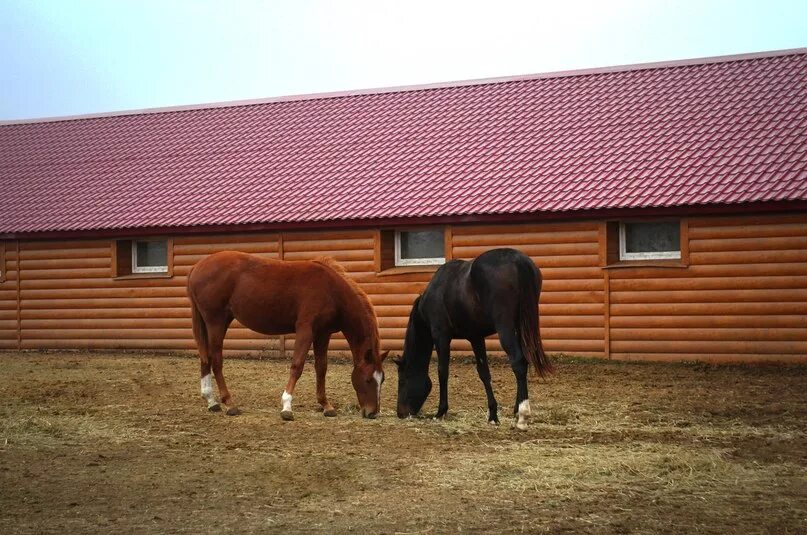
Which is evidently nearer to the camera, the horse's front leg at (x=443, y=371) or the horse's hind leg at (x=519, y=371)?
the horse's hind leg at (x=519, y=371)

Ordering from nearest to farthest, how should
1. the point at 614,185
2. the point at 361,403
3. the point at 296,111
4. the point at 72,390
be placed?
the point at 361,403, the point at 72,390, the point at 614,185, the point at 296,111

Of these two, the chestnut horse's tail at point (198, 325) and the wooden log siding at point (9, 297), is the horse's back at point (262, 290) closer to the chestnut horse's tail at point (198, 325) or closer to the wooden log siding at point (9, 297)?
the chestnut horse's tail at point (198, 325)

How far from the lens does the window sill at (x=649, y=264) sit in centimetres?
1692

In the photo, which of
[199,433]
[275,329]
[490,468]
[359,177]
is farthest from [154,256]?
[490,468]

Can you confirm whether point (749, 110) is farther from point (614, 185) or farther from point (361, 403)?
point (361, 403)

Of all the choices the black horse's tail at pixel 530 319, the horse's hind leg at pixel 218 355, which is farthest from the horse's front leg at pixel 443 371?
the horse's hind leg at pixel 218 355

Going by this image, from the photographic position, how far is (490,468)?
853cm

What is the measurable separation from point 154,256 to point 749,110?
11.1 m

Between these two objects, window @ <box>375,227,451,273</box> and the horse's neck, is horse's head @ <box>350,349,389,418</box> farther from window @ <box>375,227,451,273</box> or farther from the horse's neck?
window @ <box>375,227,451,273</box>

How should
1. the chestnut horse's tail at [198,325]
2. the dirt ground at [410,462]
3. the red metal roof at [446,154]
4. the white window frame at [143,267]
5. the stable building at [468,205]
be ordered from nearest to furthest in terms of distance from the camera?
the dirt ground at [410,462] < the chestnut horse's tail at [198,325] < the stable building at [468,205] < the red metal roof at [446,154] < the white window frame at [143,267]

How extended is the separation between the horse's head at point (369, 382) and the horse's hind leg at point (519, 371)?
4.59 feet

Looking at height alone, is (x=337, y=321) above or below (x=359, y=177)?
below

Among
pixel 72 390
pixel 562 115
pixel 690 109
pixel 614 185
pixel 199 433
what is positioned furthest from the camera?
pixel 562 115

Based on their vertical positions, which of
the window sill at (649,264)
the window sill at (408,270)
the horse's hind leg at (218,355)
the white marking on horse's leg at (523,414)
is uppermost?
the window sill at (649,264)
